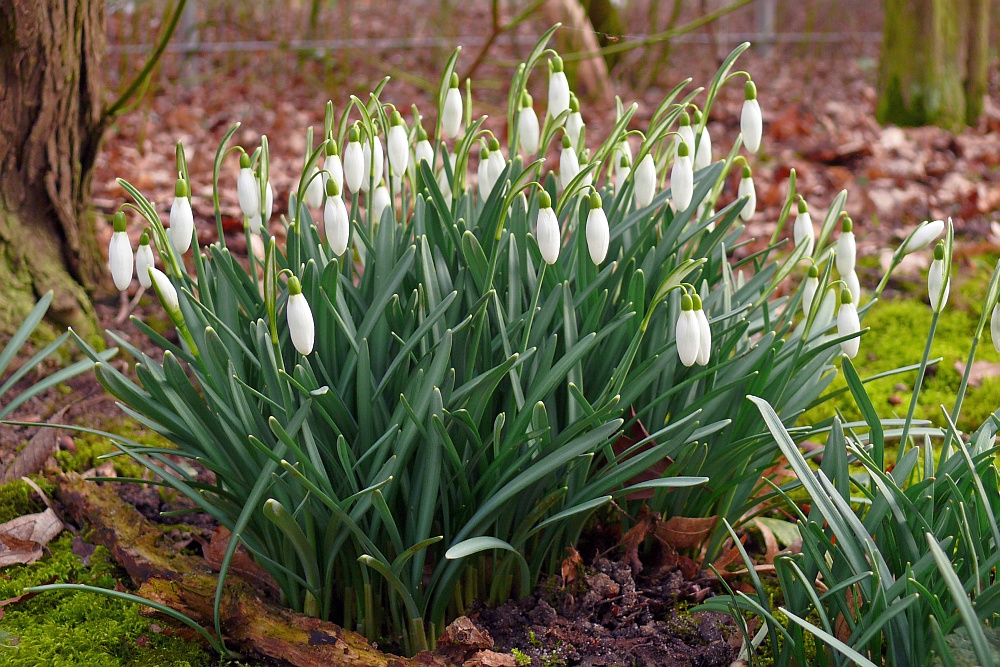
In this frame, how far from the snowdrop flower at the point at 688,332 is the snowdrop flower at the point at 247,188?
3.00ft

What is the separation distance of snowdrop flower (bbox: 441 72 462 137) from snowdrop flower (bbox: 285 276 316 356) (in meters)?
0.70

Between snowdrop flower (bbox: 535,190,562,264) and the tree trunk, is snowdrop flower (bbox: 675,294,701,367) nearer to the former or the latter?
snowdrop flower (bbox: 535,190,562,264)

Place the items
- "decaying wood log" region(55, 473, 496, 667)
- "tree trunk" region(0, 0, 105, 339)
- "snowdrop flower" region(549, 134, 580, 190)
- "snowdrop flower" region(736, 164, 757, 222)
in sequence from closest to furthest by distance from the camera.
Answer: "decaying wood log" region(55, 473, 496, 667) < "snowdrop flower" region(549, 134, 580, 190) < "snowdrop flower" region(736, 164, 757, 222) < "tree trunk" region(0, 0, 105, 339)

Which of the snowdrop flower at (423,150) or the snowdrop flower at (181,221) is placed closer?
the snowdrop flower at (181,221)

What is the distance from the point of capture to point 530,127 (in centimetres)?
203

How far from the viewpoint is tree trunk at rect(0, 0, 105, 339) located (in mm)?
2705

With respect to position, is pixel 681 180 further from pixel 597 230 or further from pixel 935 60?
pixel 935 60

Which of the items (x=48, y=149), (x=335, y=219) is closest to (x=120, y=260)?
(x=335, y=219)

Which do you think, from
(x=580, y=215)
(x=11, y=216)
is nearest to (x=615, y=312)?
(x=580, y=215)

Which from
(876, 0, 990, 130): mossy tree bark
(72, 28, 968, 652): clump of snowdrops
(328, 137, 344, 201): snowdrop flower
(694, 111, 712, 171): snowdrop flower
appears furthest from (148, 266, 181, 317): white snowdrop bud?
(876, 0, 990, 130): mossy tree bark

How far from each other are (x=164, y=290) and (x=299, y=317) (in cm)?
38

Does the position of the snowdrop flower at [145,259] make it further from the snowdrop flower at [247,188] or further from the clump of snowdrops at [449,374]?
the snowdrop flower at [247,188]

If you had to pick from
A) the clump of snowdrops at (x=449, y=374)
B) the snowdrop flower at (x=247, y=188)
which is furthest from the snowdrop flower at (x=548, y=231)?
the snowdrop flower at (x=247, y=188)

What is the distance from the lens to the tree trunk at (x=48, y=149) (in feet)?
8.87
